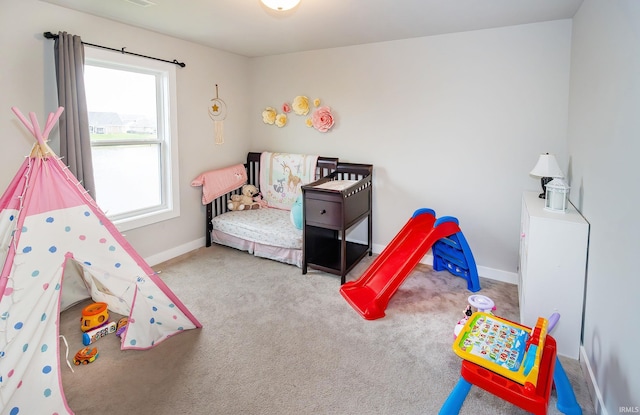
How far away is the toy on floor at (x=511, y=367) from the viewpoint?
136 centimetres

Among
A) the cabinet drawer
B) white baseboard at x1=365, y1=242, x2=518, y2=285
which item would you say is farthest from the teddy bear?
white baseboard at x1=365, y1=242, x2=518, y2=285

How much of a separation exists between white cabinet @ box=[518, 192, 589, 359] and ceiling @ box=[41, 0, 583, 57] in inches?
60.3

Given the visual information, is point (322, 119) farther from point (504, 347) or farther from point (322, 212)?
point (504, 347)

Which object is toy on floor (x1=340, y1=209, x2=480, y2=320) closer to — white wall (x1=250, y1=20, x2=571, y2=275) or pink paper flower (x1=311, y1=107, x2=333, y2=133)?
white wall (x1=250, y1=20, x2=571, y2=275)

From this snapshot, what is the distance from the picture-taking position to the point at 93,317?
2.38 metres

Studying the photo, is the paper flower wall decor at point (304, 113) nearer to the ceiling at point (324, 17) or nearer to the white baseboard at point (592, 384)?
Answer: the ceiling at point (324, 17)

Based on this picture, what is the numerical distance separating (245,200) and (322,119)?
1311 millimetres

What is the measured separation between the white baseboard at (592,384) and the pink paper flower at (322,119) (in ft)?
9.62

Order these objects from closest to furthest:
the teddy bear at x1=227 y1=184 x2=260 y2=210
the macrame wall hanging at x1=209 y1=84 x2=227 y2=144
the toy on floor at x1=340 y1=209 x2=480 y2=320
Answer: the toy on floor at x1=340 y1=209 x2=480 y2=320 < the macrame wall hanging at x1=209 y1=84 x2=227 y2=144 < the teddy bear at x1=227 y1=184 x2=260 y2=210

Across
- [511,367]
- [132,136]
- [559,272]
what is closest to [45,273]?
[132,136]

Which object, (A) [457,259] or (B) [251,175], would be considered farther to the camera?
(B) [251,175]

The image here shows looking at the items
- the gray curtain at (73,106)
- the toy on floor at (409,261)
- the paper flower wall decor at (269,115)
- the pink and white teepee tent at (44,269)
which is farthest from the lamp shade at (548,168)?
the gray curtain at (73,106)

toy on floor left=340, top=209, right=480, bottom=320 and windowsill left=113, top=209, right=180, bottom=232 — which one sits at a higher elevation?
windowsill left=113, top=209, right=180, bottom=232

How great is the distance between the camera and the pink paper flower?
397cm
